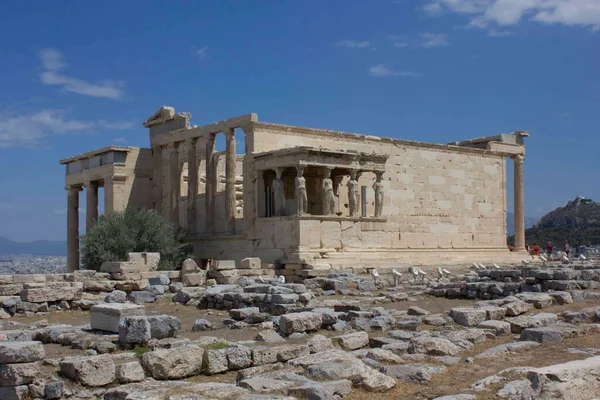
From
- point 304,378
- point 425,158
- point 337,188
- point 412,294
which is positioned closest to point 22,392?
point 304,378

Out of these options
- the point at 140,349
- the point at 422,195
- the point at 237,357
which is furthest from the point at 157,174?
the point at 237,357

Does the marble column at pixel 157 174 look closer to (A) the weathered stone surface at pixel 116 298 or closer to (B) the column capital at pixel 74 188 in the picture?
(B) the column capital at pixel 74 188

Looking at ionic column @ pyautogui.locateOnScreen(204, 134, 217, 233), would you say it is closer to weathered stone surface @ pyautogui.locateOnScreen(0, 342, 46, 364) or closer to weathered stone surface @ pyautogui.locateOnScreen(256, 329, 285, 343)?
weathered stone surface @ pyautogui.locateOnScreen(256, 329, 285, 343)

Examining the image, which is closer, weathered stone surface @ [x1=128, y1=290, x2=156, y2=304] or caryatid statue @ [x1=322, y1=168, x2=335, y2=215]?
weathered stone surface @ [x1=128, y1=290, x2=156, y2=304]

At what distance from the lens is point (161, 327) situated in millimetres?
10555

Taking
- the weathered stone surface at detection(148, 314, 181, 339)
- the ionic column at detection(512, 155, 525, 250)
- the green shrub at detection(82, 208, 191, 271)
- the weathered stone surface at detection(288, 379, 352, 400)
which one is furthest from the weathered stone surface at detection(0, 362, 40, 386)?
the ionic column at detection(512, 155, 525, 250)

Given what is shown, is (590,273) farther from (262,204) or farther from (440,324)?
(262,204)

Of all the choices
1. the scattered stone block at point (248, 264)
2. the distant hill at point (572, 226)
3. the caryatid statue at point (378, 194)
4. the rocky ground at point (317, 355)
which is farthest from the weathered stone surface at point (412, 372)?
the distant hill at point (572, 226)

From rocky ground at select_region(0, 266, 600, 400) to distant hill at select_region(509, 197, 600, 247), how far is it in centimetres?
5089

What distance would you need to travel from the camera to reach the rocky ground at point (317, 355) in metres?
7.44

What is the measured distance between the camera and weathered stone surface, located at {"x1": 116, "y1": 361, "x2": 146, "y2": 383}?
26.7 feet

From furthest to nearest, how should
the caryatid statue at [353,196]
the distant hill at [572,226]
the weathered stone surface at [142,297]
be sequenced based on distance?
1. the distant hill at [572,226]
2. the caryatid statue at [353,196]
3. the weathered stone surface at [142,297]

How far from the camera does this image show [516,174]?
35.2 meters

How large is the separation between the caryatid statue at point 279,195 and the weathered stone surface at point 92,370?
1691cm
